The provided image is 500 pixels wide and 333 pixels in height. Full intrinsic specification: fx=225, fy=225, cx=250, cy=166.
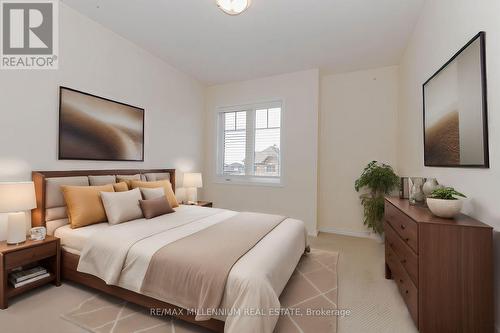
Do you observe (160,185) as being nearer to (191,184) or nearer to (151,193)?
(151,193)

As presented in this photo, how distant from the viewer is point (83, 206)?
238 cm

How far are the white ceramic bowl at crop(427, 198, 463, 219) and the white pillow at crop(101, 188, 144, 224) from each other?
2.91 meters

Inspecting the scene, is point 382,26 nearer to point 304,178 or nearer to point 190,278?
point 304,178

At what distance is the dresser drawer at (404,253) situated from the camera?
164cm

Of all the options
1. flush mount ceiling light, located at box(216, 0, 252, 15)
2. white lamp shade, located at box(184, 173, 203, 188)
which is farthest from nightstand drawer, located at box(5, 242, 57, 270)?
flush mount ceiling light, located at box(216, 0, 252, 15)

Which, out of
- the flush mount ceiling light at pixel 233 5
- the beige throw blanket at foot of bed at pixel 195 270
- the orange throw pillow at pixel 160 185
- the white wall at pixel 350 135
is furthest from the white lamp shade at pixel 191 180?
the flush mount ceiling light at pixel 233 5

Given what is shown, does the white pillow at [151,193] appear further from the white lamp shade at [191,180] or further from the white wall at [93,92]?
the white lamp shade at [191,180]

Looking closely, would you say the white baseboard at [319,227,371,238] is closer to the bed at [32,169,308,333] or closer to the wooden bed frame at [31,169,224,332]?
the bed at [32,169,308,333]

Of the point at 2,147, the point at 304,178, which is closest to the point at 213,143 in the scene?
the point at 304,178

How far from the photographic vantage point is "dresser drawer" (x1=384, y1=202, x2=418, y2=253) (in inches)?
64.7

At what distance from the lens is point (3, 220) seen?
2.18 metres

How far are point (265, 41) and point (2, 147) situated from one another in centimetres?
325

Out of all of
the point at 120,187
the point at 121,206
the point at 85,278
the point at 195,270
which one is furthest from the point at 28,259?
the point at 195,270

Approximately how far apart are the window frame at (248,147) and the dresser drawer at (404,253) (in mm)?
2180
